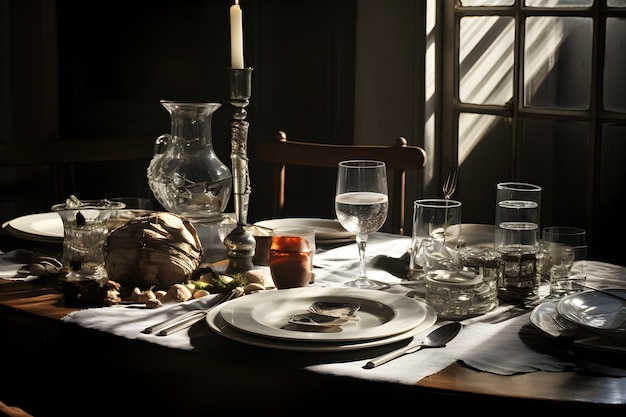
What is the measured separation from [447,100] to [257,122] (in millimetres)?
740

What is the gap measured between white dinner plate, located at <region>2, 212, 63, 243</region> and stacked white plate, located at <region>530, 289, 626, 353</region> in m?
0.91

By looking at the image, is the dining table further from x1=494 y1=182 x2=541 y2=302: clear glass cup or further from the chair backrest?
the chair backrest

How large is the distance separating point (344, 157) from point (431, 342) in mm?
1236

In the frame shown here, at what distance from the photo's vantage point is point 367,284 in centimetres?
143

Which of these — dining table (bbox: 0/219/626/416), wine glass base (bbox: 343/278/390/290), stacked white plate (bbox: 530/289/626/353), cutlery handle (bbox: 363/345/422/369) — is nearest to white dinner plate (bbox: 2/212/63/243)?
dining table (bbox: 0/219/626/416)

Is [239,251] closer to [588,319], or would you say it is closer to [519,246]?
[519,246]

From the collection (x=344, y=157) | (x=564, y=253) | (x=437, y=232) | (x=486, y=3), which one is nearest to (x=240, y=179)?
(x=437, y=232)

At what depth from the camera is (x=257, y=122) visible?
3174 mm

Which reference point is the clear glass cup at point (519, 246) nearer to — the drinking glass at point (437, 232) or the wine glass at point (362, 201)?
the drinking glass at point (437, 232)

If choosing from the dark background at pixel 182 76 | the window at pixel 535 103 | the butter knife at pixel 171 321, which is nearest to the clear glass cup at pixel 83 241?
the butter knife at pixel 171 321

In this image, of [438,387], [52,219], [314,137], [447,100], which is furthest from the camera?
[314,137]

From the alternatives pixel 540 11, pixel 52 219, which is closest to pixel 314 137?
pixel 540 11

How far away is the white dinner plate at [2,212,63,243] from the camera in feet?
5.32

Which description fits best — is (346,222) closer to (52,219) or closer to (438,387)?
(438,387)
